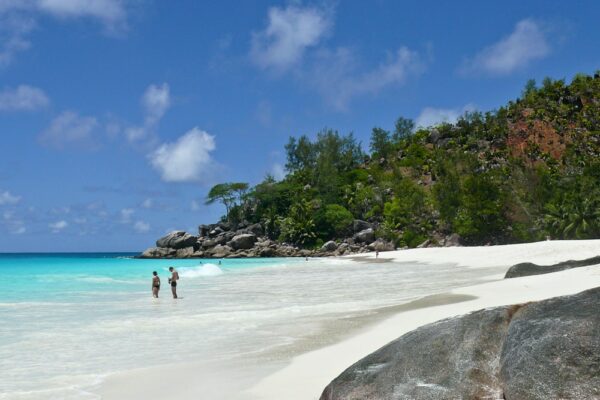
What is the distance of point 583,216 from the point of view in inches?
2179

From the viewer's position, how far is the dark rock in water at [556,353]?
5.10 meters

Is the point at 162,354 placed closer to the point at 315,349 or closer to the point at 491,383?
the point at 315,349

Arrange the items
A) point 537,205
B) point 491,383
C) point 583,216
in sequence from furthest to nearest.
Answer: point 537,205, point 583,216, point 491,383

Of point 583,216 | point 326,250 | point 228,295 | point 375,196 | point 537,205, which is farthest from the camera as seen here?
point 375,196

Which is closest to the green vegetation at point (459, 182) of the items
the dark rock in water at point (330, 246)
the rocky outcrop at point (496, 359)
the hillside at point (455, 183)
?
the hillside at point (455, 183)

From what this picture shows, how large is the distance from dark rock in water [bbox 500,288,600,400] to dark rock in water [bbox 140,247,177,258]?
339ft

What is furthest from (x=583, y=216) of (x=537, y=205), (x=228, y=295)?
(x=228, y=295)

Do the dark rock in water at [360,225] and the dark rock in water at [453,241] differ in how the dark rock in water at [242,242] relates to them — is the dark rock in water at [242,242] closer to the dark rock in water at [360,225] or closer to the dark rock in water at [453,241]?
the dark rock in water at [360,225]

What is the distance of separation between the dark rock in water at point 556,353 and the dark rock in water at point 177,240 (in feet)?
335

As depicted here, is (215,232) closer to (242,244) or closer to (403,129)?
(242,244)

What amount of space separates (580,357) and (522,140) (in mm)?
116388

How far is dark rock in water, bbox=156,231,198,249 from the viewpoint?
104875 millimetres

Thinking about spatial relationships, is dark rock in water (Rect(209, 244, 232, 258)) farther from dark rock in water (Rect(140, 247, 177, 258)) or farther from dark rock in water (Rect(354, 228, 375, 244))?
dark rock in water (Rect(354, 228, 375, 244))

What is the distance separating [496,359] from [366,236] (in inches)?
3428
